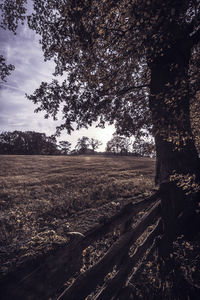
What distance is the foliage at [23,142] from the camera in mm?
81125

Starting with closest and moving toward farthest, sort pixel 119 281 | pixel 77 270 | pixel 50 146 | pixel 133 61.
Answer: pixel 77 270 < pixel 119 281 < pixel 133 61 < pixel 50 146

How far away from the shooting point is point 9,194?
361 inches

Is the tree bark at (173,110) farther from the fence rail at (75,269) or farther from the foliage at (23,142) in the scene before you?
the foliage at (23,142)

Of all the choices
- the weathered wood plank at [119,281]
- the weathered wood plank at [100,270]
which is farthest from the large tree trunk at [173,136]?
the weathered wood plank at [119,281]

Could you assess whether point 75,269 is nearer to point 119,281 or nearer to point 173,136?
point 119,281

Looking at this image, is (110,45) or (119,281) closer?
(119,281)

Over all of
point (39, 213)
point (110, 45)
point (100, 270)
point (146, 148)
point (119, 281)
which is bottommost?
point (39, 213)

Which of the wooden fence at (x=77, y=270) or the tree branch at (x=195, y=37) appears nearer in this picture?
the wooden fence at (x=77, y=270)

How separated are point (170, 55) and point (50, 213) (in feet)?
27.1

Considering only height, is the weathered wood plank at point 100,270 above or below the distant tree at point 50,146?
below

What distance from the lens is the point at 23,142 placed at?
284 ft

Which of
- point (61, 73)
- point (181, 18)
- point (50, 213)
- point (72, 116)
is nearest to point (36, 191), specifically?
point (50, 213)

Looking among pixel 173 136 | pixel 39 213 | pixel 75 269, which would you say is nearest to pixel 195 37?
pixel 173 136

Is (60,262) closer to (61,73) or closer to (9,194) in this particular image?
(61,73)
